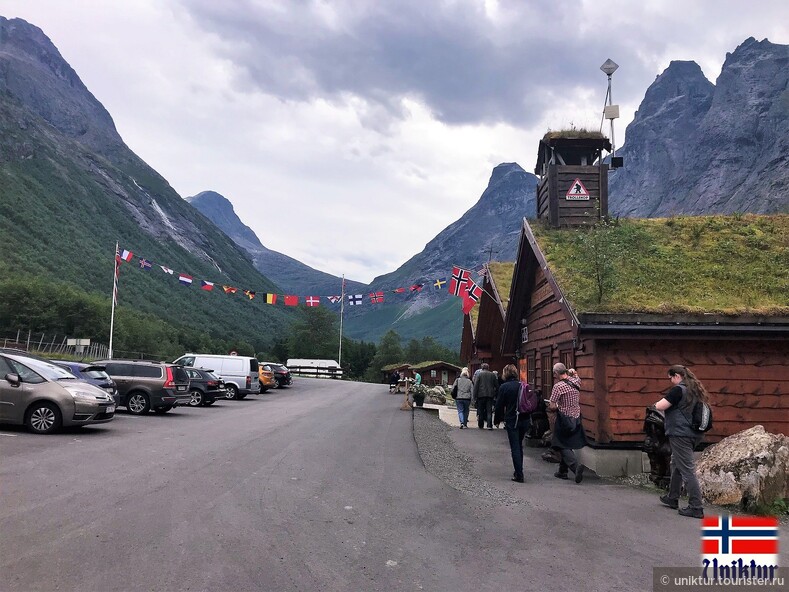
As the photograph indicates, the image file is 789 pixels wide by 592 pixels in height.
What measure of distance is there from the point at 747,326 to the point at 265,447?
9.12 metres

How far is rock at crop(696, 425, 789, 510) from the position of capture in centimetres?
815

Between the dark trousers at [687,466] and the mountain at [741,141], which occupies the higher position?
the mountain at [741,141]

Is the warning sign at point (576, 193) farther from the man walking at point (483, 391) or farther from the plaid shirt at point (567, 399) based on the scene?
the plaid shirt at point (567, 399)

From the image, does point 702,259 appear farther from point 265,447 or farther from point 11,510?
point 11,510

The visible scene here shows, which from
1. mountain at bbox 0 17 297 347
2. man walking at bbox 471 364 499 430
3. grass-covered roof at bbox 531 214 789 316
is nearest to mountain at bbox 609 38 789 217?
mountain at bbox 0 17 297 347

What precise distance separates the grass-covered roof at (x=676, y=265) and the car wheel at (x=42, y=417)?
10.7 m

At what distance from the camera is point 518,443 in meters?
9.73

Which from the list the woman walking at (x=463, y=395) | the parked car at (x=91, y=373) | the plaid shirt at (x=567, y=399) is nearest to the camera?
the plaid shirt at (x=567, y=399)

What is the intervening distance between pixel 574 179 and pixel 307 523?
14536mm

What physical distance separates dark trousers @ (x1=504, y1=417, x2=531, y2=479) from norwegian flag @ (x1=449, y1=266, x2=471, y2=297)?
1388cm

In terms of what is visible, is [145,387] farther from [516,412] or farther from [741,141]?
[741,141]

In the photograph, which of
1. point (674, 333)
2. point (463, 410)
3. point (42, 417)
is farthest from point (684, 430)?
point (42, 417)

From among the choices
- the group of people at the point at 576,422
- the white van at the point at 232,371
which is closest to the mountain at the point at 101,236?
the white van at the point at 232,371

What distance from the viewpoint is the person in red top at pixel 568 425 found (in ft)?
32.2
